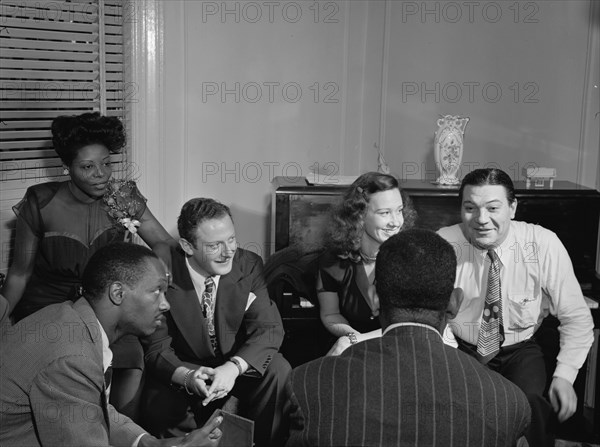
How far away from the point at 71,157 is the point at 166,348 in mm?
965

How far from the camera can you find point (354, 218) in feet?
12.1

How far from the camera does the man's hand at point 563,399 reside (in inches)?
126

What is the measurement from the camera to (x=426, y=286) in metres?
2.15

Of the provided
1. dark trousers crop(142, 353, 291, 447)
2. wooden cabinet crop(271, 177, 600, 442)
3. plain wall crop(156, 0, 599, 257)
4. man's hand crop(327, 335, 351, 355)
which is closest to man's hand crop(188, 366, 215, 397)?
dark trousers crop(142, 353, 291, 447)

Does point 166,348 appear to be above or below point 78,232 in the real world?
below

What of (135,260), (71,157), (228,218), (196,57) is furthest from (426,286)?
(196,57)

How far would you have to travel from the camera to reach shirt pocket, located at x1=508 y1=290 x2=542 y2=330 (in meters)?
Answer: 3.53

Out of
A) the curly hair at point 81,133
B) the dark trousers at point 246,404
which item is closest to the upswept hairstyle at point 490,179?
the dark trousers at point 246,404

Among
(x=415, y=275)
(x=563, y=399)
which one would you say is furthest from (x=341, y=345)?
(x=415, y=275)

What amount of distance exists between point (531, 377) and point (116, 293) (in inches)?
68.5

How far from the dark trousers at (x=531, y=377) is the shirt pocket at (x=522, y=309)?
0.27 feet

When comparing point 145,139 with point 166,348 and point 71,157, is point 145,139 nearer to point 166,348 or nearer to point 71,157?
point 71,157

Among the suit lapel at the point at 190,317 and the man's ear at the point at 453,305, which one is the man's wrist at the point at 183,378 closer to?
the suit lapel at the point at 190,317

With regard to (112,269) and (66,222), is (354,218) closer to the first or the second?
(66,222)
